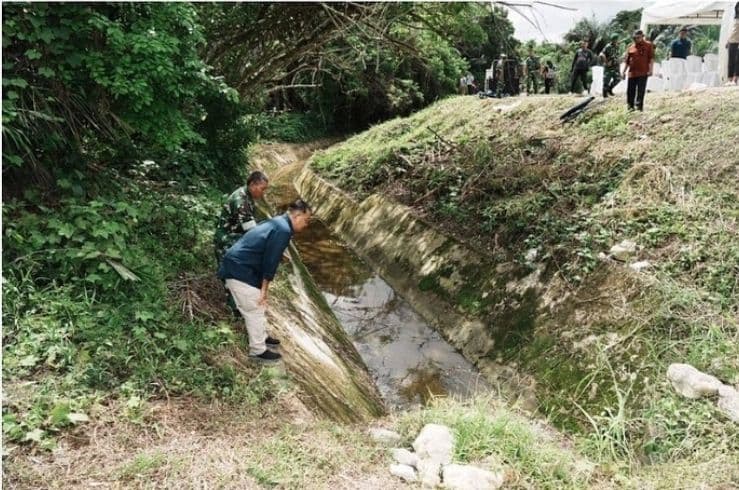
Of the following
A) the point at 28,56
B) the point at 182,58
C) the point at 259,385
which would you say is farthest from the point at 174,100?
the point at 259,385

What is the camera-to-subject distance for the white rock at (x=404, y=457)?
4243 millimetres

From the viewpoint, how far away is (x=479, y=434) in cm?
446

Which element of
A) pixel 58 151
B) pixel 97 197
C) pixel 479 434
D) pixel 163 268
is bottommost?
pixel 479 434

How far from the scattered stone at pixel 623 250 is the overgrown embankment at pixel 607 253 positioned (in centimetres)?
10

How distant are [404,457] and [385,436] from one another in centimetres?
43

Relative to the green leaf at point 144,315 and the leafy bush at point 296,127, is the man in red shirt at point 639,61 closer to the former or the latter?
the green leaf at point 144,315

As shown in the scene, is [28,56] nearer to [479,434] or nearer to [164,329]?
[164,329]

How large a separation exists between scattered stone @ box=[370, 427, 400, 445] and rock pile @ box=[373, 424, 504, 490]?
18cm

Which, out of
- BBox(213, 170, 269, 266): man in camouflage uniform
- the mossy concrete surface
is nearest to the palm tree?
the mossy concrete surface

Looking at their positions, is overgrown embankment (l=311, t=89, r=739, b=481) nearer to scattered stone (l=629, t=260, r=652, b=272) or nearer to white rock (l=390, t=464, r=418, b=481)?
scattered stone (l=629, t=260, r=652, b=272)

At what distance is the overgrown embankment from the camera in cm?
571

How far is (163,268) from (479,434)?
3.75 metres

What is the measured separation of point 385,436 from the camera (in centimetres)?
470

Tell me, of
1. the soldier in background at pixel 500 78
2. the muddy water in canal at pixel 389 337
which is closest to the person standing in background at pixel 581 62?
the soldier in background at pixel 500 78
